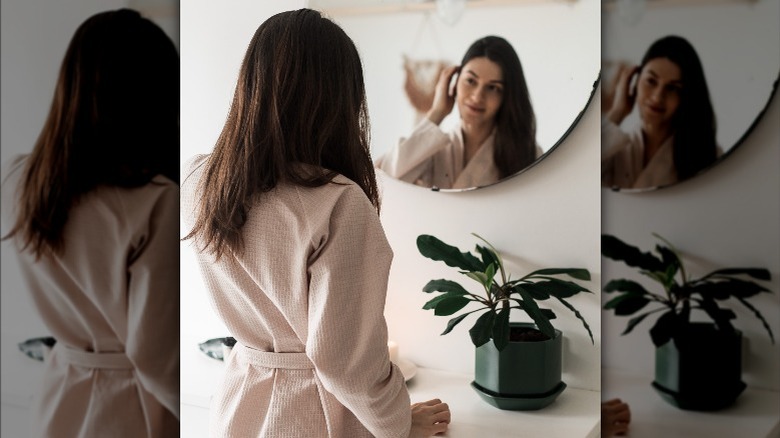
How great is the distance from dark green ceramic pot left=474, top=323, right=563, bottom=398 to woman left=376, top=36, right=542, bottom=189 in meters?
0.14

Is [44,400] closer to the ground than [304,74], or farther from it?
closer to the ground

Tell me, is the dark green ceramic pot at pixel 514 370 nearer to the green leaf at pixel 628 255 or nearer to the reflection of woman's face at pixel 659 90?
the green leaf at pixel 628 255

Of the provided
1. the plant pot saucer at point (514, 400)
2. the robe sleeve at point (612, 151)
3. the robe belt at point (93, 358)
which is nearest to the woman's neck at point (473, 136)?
the robe sleeve at point (612, 151)

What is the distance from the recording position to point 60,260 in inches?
21.6

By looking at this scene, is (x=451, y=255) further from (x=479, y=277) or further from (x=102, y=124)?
(x=102, y=124)

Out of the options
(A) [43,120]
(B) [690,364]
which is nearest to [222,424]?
(A) [43,120]

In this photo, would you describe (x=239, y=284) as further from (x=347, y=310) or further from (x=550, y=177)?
(x=550, y=177)

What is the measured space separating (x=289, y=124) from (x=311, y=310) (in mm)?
164

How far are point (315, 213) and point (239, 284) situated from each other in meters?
0.10

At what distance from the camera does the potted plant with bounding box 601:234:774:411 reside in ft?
1.72

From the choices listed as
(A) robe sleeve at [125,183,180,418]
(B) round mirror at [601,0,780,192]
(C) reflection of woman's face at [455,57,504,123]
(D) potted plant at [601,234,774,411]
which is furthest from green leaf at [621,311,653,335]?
(A) robe sleeve at [125,183,180,418]

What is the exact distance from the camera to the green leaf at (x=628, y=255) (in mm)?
557

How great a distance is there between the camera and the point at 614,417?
58 cm

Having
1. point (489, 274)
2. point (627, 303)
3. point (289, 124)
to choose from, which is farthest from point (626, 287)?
point (289, 124)
